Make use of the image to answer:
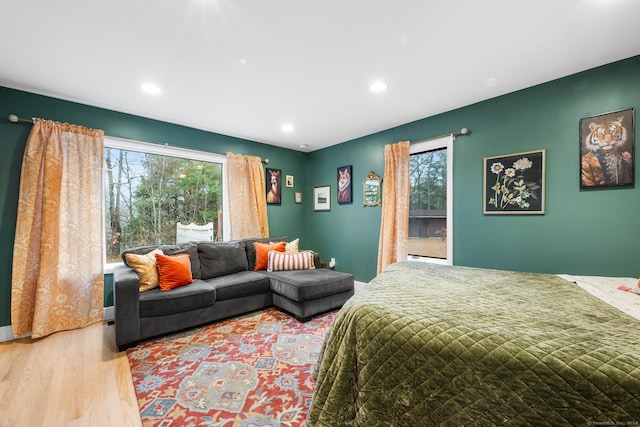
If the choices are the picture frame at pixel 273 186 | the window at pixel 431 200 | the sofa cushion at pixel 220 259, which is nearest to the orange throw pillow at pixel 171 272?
the sofa cushion at pixel 220 259

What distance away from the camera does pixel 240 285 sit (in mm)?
2977

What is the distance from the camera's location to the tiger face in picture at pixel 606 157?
211 cm

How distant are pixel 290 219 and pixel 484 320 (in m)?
3.98

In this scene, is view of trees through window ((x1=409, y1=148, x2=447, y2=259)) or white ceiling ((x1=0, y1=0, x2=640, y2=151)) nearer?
white ceiling ((x1=0, y1=0, x2=640, y2=151))

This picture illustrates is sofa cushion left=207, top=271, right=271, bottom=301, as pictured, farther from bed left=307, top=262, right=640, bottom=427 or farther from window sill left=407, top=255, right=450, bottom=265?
window sill left=407, top=255, right=450, bottom=265

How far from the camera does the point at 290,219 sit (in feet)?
15.9

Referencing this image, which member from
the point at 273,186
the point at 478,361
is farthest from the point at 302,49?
the point at 273,186

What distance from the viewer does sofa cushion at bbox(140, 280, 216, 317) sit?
95.5 inches

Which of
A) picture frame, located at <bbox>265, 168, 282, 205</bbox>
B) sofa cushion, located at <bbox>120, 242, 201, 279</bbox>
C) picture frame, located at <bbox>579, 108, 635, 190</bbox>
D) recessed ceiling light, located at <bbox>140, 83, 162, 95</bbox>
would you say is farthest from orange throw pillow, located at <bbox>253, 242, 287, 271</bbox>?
picture frame, located at <bbox>579, 108, 635, 190</bbox>

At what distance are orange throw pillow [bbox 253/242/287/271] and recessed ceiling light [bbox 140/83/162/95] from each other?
84.7 inches

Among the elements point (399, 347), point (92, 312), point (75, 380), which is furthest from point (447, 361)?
point (92, 312)

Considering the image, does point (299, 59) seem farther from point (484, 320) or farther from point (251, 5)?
point (484, 320)

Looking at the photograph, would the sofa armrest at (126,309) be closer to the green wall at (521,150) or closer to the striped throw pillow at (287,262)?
the green wall at (521,150)

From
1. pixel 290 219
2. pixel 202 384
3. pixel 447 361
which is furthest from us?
pixel 290 219
